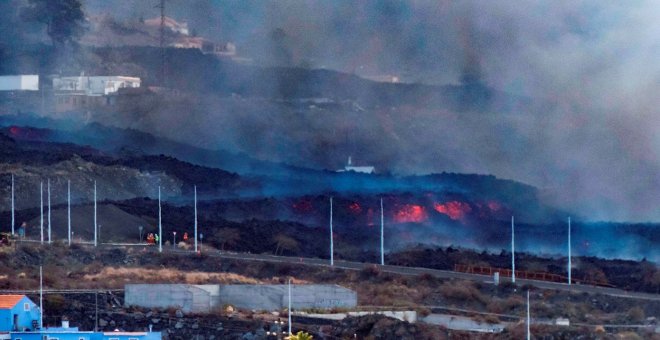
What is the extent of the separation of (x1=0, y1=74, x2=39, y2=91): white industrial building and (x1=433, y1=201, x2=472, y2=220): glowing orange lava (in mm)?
53262

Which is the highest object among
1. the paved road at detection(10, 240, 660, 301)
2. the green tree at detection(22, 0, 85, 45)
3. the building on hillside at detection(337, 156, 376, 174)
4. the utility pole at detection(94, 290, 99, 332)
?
the green tree at detection(22, 0, 85, 45)

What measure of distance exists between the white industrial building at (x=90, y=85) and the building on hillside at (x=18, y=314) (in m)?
89.5

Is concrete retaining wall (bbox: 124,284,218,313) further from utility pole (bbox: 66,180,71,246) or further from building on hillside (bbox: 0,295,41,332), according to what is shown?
utility pole (bbox: 66,180,71,246)

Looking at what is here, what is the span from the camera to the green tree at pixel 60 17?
180375mm

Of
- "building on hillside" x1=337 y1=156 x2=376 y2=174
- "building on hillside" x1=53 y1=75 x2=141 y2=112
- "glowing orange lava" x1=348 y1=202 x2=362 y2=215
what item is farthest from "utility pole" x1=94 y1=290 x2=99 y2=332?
"building on hillside" x1=53 y1=75 x2=141 y2=112

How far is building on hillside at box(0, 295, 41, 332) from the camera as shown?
81000 millimetres

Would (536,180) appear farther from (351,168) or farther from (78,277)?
(78,277)

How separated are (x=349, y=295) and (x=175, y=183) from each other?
5121 centimetres

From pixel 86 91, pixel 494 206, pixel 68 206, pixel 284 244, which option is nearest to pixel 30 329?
pixel 284 244

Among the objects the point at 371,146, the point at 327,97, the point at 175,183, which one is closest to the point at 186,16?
the point at 327,97

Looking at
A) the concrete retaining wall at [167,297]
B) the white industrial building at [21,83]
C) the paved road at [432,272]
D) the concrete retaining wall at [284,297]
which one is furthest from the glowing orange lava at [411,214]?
the white industrial building at [21,83]

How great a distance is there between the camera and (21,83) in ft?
571

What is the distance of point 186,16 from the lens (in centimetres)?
19875

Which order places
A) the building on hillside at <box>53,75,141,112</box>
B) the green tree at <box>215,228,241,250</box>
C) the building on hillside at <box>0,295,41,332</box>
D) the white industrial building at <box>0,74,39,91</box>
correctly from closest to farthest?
the building on hillside at <box>0,295,41,332</box>, the green tree at <box>215,228,241,250</box>, the building on hillside at <box>53,75,141,112</box>, the white industrial building at <box>0,74,39,91</box>
